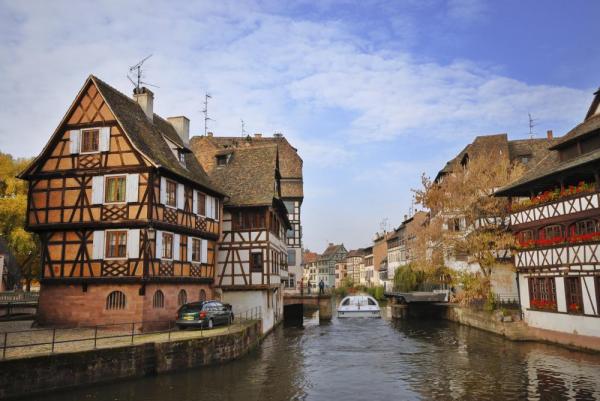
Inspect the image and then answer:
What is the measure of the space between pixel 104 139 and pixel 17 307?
14.6 meters

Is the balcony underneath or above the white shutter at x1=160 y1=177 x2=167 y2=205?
underneath

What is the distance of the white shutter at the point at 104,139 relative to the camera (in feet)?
86.7

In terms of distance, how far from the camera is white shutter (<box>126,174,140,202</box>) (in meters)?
25.6

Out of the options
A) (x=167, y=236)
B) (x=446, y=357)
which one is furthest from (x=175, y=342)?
(x=446, y=357)

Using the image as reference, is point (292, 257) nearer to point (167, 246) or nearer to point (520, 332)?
point (520, 332)

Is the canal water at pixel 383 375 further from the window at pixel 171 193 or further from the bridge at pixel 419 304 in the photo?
the bridge at pixel 419 304

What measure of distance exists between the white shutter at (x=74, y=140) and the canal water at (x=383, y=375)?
13524 mm

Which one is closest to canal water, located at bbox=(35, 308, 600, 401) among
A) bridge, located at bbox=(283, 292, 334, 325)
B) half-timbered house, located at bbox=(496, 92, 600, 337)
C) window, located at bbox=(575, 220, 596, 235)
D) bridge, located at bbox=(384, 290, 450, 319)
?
half-timbered house, located at bbox=(496, 92, 600, 337)

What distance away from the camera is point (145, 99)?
32406 mm

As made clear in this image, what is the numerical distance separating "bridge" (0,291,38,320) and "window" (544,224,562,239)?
3080 centimetres

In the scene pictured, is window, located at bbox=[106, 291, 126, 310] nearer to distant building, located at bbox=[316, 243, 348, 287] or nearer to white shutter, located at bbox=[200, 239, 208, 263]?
white shutter, located at bbox=[200, 239, 208, 263]

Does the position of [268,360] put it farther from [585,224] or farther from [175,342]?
[585,224]

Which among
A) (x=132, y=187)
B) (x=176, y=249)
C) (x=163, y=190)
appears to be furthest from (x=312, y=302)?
(x=132, y=187)

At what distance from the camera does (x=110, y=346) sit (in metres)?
19.0
